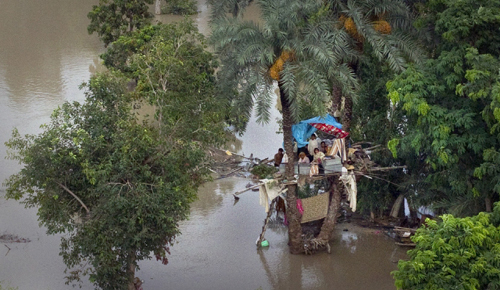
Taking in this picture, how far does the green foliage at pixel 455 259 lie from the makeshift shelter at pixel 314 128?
20.1 feet

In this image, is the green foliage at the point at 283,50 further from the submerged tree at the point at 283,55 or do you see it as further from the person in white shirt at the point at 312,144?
the person in white shirt at the point at 312,144

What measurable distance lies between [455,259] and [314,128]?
730 centimetres

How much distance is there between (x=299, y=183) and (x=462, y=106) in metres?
4.47

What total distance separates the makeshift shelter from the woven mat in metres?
1.48

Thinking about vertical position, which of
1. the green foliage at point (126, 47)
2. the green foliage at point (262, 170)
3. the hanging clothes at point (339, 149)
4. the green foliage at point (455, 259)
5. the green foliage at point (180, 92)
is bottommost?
the green foliage at point (455, 259)

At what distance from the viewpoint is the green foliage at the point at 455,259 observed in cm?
1025

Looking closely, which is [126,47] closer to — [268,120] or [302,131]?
[302,131]

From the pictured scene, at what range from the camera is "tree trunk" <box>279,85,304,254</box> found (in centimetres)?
1579

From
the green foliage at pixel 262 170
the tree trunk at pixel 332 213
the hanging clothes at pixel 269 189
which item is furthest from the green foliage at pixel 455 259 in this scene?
the green foliage at pixel 262 170

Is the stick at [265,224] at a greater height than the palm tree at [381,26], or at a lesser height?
lesser

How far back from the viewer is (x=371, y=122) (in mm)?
17875

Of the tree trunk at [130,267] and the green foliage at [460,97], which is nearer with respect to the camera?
the green foliage at [460,97]

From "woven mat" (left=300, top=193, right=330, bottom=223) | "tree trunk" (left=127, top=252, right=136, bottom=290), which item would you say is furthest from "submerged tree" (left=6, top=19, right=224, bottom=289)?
"woven mat" (left=300, top=193, right=330, bottom=223)

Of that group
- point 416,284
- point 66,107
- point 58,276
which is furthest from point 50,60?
point 416,284
